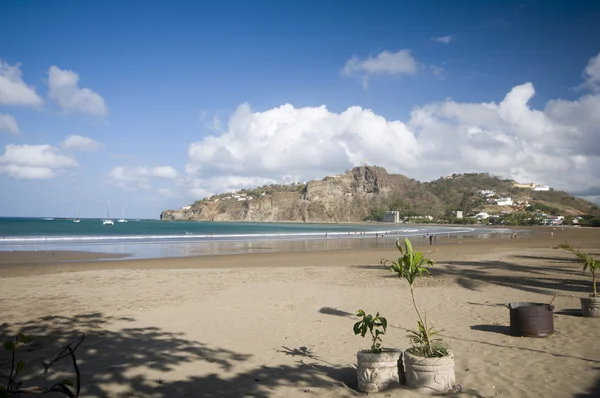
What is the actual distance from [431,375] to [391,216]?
6574 inches

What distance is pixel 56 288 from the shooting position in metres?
13.1

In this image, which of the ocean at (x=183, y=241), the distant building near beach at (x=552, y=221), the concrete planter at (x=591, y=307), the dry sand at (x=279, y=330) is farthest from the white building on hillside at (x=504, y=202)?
the concrete planter at (x=591, y=307)

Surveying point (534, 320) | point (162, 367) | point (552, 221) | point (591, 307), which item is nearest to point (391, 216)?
point (552, 221)

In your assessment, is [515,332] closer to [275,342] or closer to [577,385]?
[577,385]

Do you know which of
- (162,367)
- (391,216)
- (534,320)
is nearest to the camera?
(162,367)

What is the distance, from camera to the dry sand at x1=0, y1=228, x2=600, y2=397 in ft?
17.8

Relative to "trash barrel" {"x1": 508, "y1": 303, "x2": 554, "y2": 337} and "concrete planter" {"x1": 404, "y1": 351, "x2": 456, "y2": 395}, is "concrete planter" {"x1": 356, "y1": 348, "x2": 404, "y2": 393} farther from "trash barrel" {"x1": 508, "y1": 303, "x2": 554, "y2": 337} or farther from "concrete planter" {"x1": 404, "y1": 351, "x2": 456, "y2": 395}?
"trash barrel" {"x1": 508, "y1": 303, "x2": 554, "y2": 337}

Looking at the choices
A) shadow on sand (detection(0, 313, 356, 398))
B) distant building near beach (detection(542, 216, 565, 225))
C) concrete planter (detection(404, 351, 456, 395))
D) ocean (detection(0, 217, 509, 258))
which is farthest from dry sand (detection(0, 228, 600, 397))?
distant building near beach (detection(542, 216, 565, 225))

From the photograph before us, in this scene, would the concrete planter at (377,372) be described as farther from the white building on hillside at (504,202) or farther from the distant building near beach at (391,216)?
the white building on hillside at (504,202)

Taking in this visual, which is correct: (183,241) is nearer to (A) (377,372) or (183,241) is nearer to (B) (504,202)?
(A) (377,372)

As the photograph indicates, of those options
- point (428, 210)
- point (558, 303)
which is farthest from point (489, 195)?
point (558, 303)

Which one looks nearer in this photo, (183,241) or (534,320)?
(534,320)

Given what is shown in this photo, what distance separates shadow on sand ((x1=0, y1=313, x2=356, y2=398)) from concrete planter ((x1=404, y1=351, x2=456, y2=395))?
0.83 meters

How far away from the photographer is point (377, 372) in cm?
495
